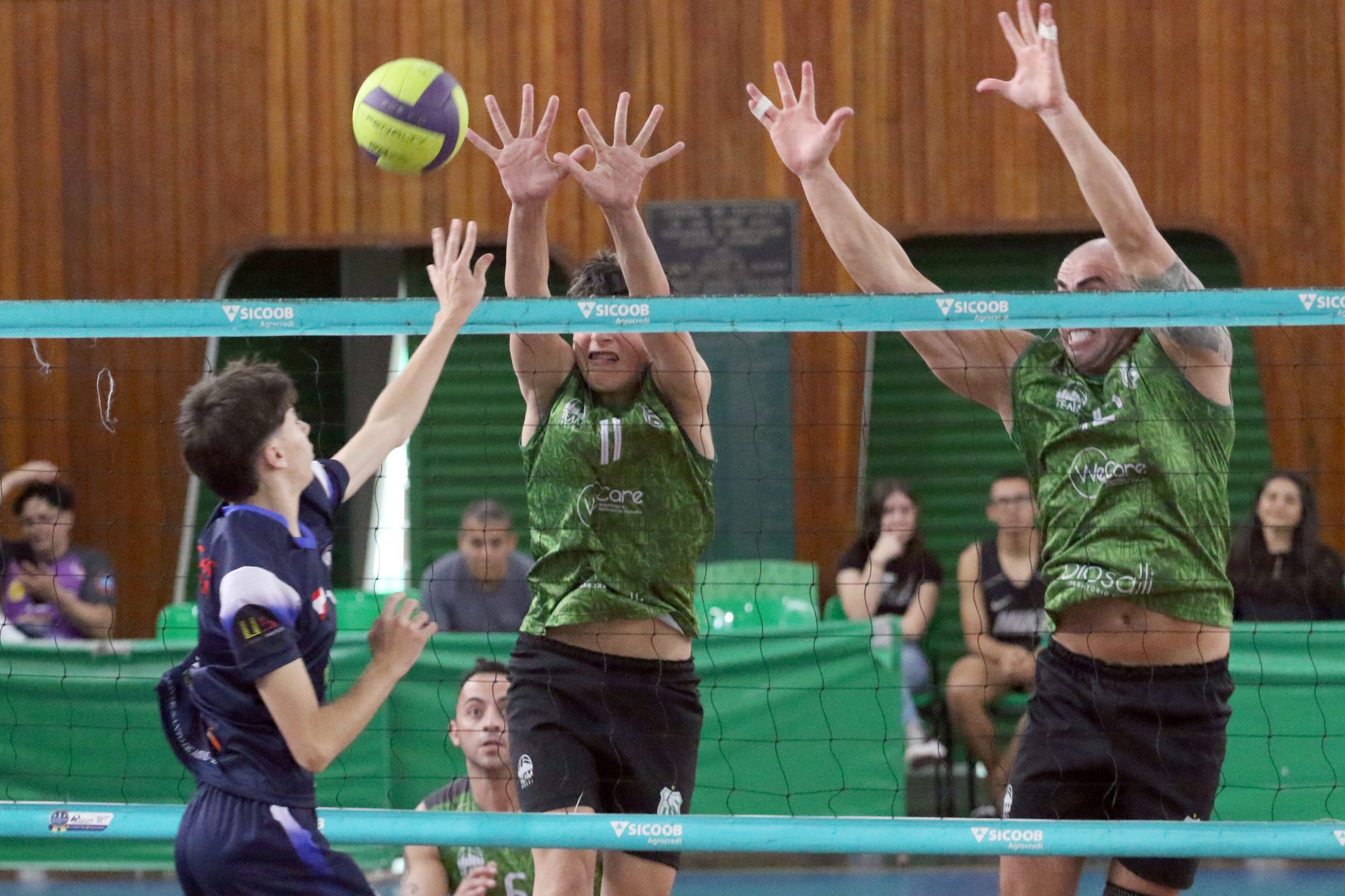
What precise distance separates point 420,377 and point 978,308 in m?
1.30

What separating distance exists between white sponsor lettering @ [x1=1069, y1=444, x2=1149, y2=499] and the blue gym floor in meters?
3.25

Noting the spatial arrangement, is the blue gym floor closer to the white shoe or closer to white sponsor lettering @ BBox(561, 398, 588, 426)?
the white shoe

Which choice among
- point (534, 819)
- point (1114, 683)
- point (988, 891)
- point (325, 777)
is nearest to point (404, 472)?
point (325, 777)

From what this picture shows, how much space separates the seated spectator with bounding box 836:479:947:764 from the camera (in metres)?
7.08

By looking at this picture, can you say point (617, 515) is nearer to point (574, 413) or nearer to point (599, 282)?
point (574, 413)

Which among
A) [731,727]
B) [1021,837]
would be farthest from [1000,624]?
[1021,837]

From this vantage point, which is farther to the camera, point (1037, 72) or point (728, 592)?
point (728, 592)

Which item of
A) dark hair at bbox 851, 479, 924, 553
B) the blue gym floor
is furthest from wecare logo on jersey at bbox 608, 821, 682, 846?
dark hair at bbox 851, 479, 924, 553

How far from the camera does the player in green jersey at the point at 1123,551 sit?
11.3 ft

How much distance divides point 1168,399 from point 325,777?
12.8 feet

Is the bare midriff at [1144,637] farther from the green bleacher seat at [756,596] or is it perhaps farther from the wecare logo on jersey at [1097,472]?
the green bleacher seat at [756,596]

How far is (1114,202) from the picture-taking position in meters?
3.33

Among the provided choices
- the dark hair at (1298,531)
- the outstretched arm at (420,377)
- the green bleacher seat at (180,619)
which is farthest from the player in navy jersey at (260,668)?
the dark hair at (1298,531)

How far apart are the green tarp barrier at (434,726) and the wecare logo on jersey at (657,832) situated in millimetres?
2537
